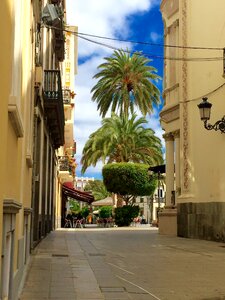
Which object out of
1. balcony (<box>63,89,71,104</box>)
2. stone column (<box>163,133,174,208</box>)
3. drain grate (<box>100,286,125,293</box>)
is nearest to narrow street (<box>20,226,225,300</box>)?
drain grate (<box>100,286,125,293</box>)

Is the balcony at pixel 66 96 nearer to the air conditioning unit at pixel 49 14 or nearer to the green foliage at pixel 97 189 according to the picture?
the air conditioning unit at pixel 49 14

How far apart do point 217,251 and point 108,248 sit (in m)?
3.36

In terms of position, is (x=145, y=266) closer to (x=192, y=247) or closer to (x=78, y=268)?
(x=78, y=268)

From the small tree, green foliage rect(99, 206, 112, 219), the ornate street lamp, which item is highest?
the ornate street lamp

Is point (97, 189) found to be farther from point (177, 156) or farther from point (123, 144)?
point (177, 156)

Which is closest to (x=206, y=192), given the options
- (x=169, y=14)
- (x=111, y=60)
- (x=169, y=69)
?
(x=169, y=69)

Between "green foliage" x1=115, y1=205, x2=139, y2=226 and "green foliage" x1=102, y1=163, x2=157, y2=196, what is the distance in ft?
6.79

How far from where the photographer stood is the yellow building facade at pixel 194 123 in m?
19.2

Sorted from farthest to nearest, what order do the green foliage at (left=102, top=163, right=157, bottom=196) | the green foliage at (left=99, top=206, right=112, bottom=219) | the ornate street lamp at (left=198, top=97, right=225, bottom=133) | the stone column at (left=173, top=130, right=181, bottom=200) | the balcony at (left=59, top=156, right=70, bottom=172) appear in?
the green foliage at (left=99, top=206, right=112, bottom=219) → the green foliage at (left=102, top=163, right=157, bottom=196) → the balcony at (left=59, top=156, right=70, bottom=172) → the stone column at (left=173, top=130, right=181, bottom=200) → the ornate street lamp at (left=198, top=97, right=225, bottom=133)

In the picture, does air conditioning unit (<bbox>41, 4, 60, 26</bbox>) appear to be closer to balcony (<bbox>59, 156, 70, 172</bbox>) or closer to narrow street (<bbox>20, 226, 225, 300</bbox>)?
narrow street (<bbox>20, 226, 225, 300</bbox>)

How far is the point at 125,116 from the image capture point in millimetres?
41875

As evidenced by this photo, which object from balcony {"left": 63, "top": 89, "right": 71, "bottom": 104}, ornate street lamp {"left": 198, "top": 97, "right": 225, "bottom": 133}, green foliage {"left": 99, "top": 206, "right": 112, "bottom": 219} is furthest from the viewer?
green foliage {"left": 99, "top": 206, "right": 112, "bottom": 219}

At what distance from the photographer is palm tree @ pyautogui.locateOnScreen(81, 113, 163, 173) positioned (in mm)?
41875

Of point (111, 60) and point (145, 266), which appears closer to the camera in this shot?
point (145, 266)
